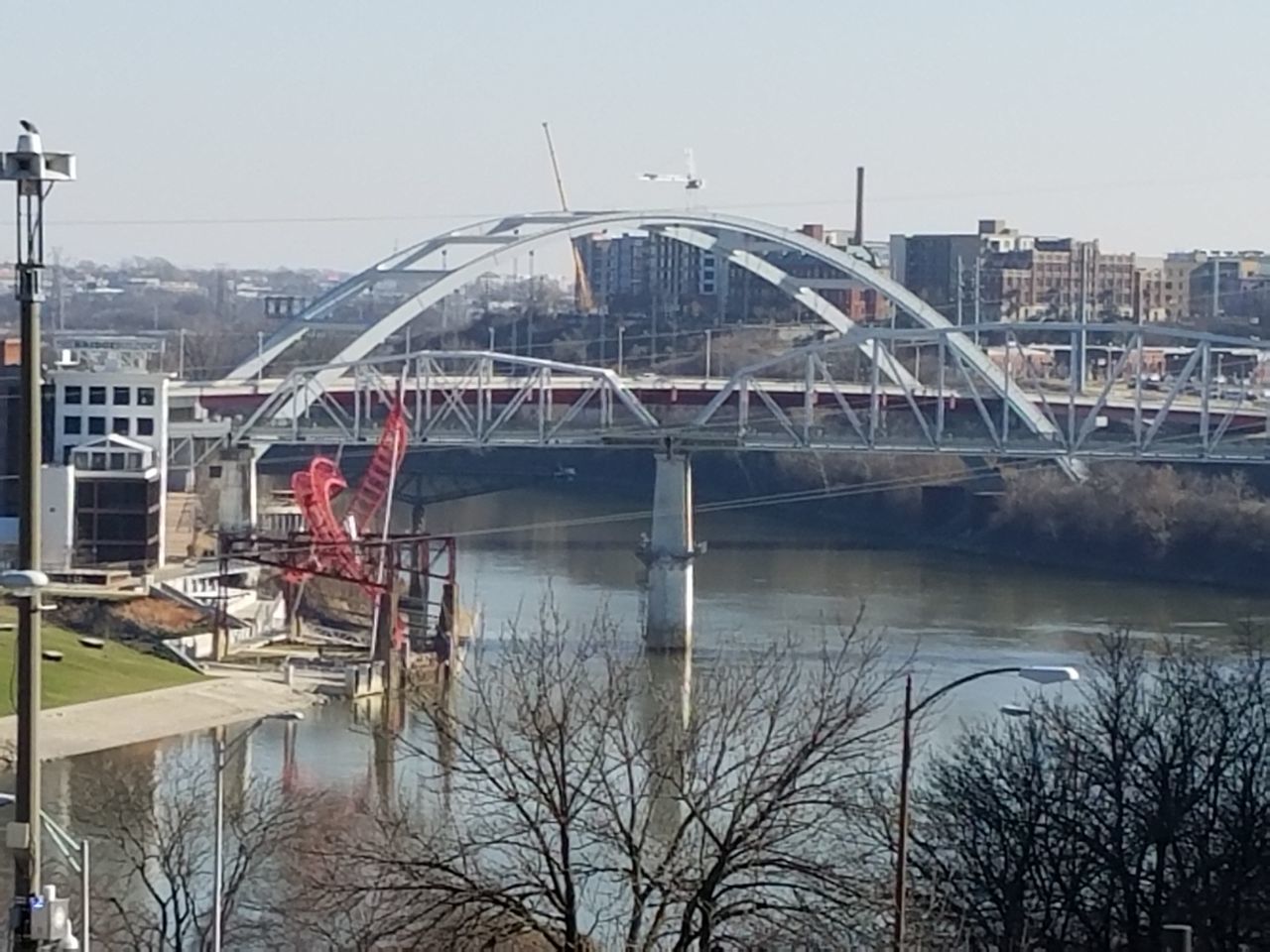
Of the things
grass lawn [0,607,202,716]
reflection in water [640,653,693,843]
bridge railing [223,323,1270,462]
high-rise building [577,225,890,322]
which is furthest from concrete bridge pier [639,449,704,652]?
high-rise building [577,225,890,322]

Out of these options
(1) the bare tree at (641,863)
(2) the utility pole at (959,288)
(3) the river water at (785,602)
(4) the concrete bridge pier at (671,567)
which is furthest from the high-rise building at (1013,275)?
(1) the bare tree at (641,863)

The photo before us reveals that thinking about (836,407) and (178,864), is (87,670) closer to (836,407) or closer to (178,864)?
(178,864)

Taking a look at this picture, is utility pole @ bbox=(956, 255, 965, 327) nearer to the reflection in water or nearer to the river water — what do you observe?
the river water

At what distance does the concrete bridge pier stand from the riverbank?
4489 millimetres

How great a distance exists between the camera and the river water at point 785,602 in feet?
66.0

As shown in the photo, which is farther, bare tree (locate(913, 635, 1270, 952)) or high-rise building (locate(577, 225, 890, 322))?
high-rise building (locate(577, 225, 890, 322))

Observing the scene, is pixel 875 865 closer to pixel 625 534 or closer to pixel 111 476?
pixel 111 476

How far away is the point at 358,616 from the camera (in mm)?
29453

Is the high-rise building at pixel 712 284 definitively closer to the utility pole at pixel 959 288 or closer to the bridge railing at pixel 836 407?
the utility pole at pixel 959 288

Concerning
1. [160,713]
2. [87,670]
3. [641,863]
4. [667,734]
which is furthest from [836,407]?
[641,863]

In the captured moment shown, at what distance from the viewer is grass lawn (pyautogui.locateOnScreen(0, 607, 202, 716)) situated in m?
21.7

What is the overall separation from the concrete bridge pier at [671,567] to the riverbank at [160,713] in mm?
4489

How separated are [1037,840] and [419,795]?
14.1 feet

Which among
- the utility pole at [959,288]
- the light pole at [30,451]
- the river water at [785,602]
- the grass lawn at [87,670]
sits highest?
the utility pole at [959,288]
